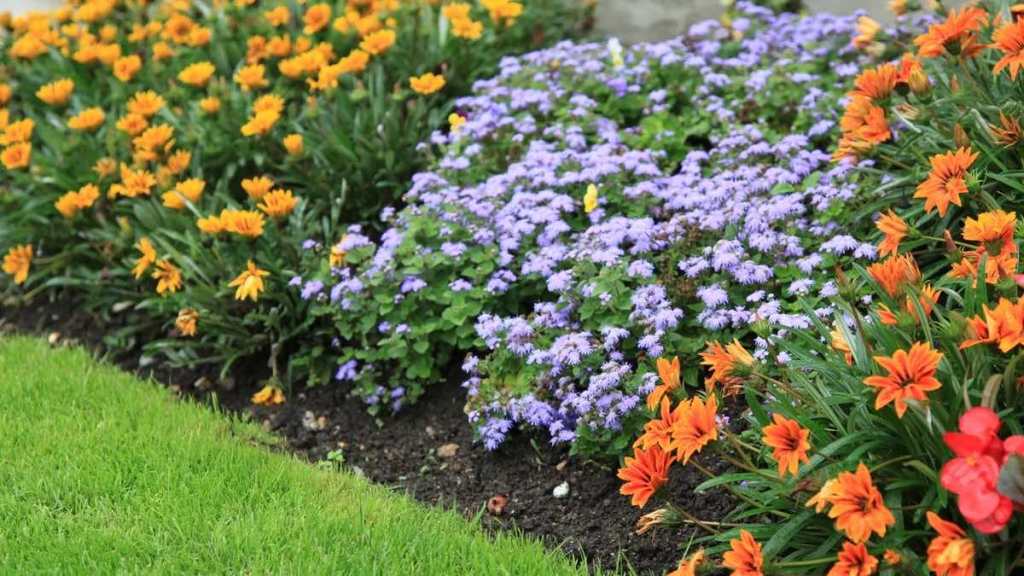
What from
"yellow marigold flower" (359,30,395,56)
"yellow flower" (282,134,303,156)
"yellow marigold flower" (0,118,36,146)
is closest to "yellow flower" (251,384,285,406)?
"yellow flower" (282,134,303,156)

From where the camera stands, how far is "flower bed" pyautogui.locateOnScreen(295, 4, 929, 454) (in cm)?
333

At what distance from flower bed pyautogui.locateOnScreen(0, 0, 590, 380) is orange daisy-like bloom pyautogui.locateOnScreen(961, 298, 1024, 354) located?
7.93ft

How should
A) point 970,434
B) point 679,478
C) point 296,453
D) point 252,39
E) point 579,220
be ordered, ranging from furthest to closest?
1. point 252,39
2. point 579,220
3. point 296,453
4. point 679,478
5. point 970,434

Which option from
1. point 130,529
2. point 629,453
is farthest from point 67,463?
point 629,453

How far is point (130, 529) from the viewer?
9.68 feet

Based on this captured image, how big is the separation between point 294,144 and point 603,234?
138cm

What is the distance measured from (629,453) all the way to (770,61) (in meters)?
2.30

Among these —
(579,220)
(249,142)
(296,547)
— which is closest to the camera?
(296,547)

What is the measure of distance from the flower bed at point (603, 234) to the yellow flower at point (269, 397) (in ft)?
0.94

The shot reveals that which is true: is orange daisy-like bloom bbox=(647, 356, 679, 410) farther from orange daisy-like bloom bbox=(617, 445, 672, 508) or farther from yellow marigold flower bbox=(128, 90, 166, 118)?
yellow marigold flower bbox=(128, 90, 166, 118)

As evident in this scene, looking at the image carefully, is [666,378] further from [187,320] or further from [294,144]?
[294,144]

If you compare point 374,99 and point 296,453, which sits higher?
point 374,99

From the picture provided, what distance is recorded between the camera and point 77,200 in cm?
464

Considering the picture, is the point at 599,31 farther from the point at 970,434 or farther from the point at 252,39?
the point at 970,434
